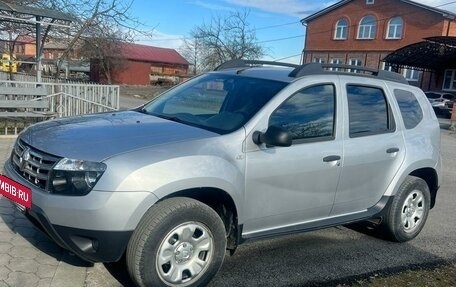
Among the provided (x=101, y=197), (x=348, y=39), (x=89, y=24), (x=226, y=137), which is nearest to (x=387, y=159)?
(x=226, y=137)

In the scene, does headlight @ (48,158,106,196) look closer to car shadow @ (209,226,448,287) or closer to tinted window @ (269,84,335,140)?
car shadow @ (209,226,448,287)

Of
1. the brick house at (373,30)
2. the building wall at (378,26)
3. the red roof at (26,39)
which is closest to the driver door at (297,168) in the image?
the red roof at (26,39)

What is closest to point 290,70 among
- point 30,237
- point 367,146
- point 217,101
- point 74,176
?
point 217,101

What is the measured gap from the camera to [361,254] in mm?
4680

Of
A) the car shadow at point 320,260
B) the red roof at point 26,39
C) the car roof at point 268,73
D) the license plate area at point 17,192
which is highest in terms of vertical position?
the red roof at point 26,39

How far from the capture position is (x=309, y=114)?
13.6ft

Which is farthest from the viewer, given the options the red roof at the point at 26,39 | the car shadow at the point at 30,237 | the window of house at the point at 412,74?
the window of house at the point at 412,74

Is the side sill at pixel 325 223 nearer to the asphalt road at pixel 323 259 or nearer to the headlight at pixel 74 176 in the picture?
the asphalt road at pixel 323 259

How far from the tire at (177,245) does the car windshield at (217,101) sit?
74 cm

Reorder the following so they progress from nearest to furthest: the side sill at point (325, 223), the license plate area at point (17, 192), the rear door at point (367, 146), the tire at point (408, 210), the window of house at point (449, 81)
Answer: the license plate area at point (17, 192)
the side sill at point (325, 223)
the rear door at point (367, 146)
the tire at point (408, 210)
the window of house at point (449, 81)

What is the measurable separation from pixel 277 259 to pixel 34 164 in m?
2.34

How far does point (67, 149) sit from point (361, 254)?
3.10m

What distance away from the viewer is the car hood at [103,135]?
127 inches

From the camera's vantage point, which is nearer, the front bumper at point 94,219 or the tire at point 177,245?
the front bumper at point 94,219
